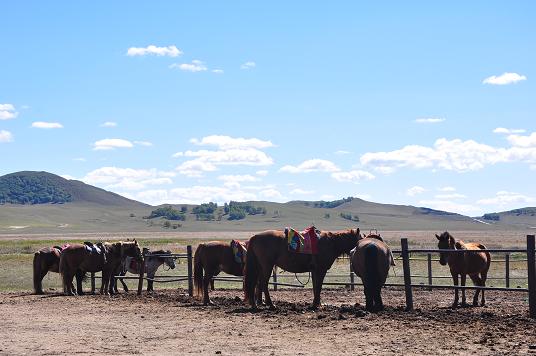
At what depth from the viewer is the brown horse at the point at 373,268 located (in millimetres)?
13992

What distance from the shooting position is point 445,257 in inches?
631

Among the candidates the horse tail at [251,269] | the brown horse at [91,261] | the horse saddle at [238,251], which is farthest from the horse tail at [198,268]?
the brown horse at [91,261]

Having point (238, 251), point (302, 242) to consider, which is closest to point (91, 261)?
point (238, 251)

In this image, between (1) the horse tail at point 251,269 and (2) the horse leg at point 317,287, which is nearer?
(2) the horse leg at point 317,287

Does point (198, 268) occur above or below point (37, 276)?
above

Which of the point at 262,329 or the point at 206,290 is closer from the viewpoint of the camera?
the point at 262,329

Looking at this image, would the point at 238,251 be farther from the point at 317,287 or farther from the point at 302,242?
the point at 317,287

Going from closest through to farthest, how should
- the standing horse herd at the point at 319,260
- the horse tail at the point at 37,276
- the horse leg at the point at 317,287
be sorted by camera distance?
the standing horse herd at the point at 319,260, the horse leg at the point at 317,287, the horse tail at the point at 37,276

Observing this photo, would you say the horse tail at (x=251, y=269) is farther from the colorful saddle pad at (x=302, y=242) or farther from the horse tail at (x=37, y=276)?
the horse tail at (x=37, y=276)

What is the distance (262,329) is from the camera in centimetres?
1223

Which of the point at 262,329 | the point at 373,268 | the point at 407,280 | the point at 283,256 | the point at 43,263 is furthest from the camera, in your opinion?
the point at 43,263

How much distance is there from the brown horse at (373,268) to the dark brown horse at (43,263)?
1078cm

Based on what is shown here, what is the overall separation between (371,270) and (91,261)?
32.8ft

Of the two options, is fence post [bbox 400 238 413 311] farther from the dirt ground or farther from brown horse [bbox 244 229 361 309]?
brown horse [bbox 244 229 361 309]
